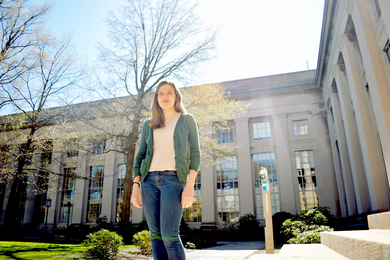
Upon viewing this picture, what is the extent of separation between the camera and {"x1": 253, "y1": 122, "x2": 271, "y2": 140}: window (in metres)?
21.8

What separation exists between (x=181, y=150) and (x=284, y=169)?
19586 millimetres

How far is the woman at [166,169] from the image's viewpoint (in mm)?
2031

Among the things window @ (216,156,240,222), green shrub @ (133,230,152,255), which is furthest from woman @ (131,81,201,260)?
window @ (216,156,240,222)

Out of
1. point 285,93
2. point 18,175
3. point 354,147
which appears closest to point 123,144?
point 18,175

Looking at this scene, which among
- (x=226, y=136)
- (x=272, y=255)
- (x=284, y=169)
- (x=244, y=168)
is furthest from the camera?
(x=226, y=136)

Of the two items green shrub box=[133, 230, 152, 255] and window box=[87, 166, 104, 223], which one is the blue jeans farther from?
window box=[87, 166, 104, 223]

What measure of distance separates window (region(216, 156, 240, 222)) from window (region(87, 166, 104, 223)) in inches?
436

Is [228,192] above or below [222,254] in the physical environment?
above

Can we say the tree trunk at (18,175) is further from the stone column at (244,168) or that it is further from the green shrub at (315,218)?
the green shrub at (315,218)

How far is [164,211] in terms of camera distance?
2027 mm

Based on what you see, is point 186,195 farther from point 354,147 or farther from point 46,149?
point 46,149

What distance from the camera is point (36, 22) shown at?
13188 millimetres

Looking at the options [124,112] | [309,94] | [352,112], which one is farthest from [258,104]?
[124,112]

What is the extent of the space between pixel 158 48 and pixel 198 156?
12.5m
